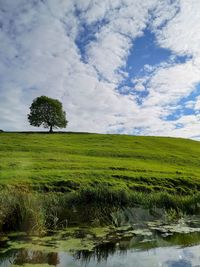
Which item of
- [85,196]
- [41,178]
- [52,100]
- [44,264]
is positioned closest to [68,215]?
[85,196]

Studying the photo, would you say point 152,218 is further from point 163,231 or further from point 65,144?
point 65,144

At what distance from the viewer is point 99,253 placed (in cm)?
1245

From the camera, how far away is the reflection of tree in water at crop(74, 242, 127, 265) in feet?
38.8

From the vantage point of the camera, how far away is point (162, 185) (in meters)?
33.8

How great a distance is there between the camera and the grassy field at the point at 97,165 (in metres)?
31.6

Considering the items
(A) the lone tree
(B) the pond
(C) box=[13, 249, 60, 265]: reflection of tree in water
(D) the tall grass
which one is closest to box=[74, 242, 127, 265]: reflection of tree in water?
(B) the pond

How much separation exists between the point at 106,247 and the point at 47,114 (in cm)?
7996

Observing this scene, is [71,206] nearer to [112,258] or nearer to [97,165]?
[112,258]

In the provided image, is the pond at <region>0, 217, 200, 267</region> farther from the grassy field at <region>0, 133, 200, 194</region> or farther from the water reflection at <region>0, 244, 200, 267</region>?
the grassy field at <region>0, 133, 200, 194</region>

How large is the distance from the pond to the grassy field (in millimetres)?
9588

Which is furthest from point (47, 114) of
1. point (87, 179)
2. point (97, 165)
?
point (87, 179)

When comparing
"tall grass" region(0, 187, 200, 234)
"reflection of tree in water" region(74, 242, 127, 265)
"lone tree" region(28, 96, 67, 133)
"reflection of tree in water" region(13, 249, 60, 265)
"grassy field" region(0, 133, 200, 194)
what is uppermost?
"lone tree" region(28, 96, 67, 133)

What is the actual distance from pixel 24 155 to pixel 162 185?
1935 cm

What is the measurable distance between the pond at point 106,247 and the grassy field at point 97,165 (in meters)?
9.59
